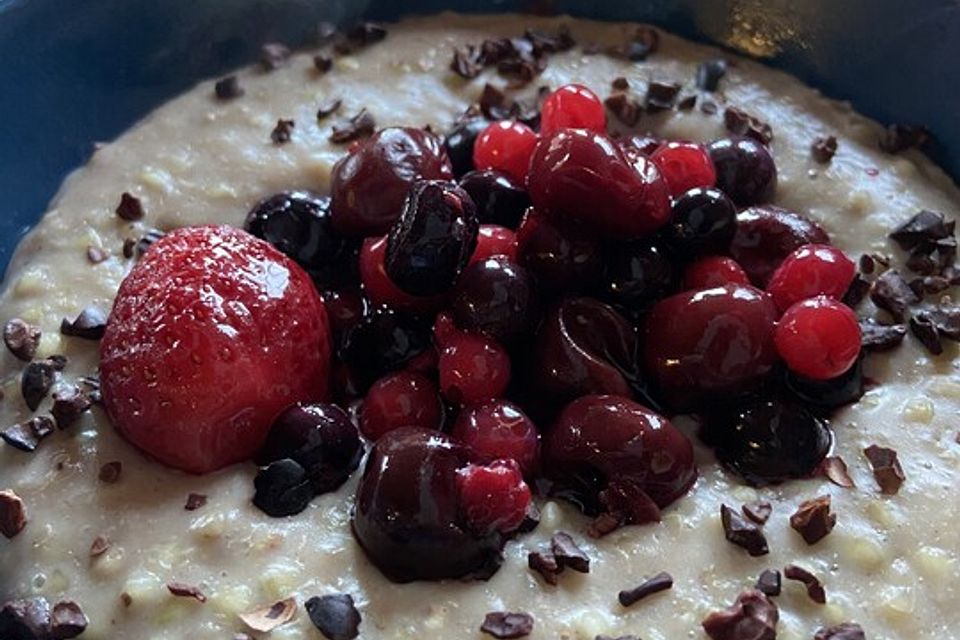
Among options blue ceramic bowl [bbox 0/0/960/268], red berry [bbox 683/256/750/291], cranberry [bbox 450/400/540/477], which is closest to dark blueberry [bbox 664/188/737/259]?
red berry [bbox 683/256/750/291]

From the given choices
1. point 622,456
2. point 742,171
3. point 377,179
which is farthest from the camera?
point 742,171

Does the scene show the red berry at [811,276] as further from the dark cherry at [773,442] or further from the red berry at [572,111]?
the red berry at [572,111]

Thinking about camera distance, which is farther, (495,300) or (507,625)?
(495,300)

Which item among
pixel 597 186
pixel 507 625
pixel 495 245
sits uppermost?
pixel 597 186

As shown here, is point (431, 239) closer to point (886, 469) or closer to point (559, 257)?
point (559, 257)

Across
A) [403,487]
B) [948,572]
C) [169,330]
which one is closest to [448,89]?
[169,330]

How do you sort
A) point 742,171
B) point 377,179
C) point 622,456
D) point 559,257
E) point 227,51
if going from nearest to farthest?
point 622,456 < point 559,257 < point 377,179 < point 742,171 < point 227,51

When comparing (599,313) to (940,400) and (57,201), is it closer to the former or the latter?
(940,400)

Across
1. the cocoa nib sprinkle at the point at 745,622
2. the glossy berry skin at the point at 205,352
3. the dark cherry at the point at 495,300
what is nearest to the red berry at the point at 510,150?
the dark cherry at the point at 495,300

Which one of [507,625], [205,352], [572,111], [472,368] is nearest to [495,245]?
[472,368]
